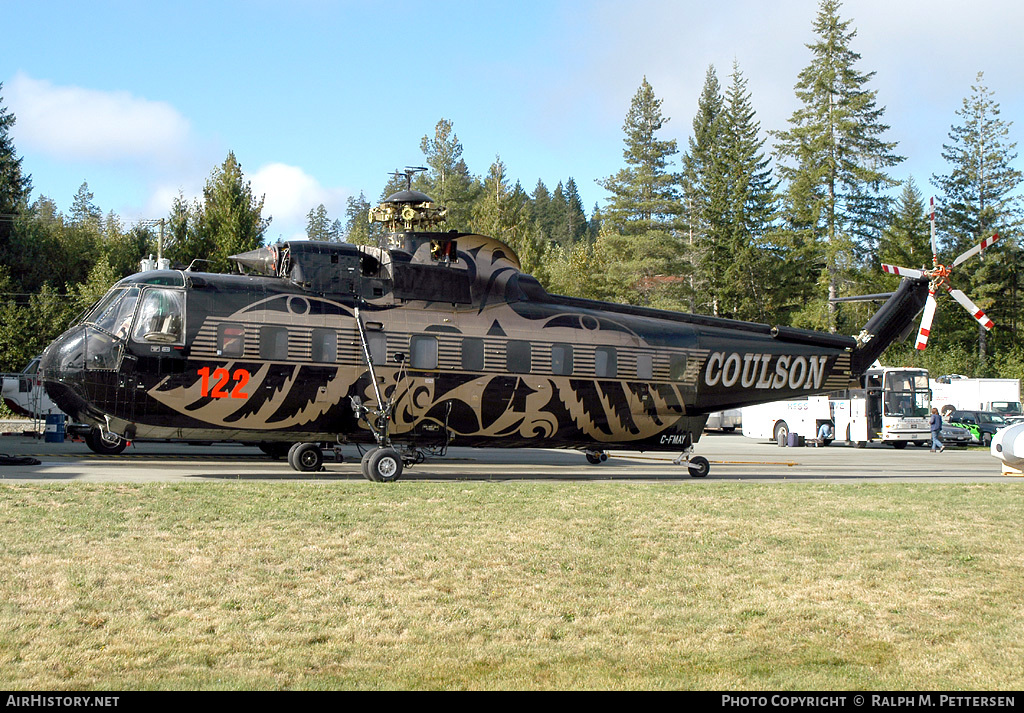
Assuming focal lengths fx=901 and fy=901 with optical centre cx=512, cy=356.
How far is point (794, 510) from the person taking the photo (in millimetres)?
14062

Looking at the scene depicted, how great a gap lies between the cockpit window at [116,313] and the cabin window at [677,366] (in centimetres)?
1161

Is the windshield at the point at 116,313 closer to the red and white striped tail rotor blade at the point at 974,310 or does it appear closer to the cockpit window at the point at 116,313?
the cockpit window at the point at 116,313

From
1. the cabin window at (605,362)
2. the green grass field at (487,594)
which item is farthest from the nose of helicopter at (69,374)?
the cabin window at (605,362)

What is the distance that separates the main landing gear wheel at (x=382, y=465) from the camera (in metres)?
17.2

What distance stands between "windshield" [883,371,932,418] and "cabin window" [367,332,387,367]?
29009 millimetres

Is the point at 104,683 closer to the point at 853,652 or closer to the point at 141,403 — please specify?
the point at 853,652

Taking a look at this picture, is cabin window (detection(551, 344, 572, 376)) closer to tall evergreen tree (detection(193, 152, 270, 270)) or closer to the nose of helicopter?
the nose of helicopter

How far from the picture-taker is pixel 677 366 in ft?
68.9

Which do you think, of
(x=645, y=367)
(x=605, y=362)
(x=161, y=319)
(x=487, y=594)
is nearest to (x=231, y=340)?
(x=161, y=319)

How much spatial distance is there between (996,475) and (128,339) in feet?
72.9

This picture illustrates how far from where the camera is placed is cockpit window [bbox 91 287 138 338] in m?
17.2

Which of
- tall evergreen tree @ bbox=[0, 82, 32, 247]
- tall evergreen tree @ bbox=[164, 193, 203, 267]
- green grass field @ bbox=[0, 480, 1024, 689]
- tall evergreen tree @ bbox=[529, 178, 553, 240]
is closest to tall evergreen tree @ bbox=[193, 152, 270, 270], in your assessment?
tall evergreen tree @ bbox=[164, 193, 203, 267]

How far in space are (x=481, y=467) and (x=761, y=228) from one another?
169 ft

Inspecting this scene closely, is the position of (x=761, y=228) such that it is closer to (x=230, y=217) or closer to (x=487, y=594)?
(x=230, y=217)
